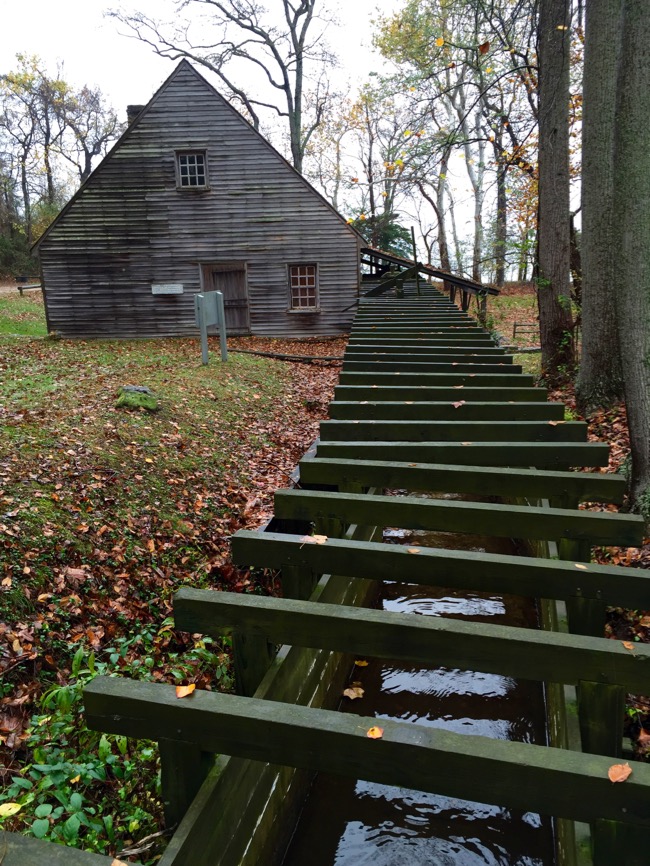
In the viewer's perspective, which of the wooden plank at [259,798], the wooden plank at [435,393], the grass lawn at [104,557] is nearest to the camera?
the wooden plank at [259,798]

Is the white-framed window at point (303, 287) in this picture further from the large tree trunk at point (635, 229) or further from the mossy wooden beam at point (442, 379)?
the large tree trunk at point (635, 229)

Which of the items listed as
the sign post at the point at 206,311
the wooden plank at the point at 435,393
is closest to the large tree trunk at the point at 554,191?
the wooden plank at the point at 435,393

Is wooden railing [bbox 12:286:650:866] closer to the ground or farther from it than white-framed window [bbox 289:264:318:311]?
closer to the ground

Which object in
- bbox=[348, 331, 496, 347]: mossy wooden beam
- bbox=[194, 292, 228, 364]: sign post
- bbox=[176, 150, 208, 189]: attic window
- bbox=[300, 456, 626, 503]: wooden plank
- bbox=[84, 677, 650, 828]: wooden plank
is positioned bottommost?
bbox=[84, 677, 650, 828]: wooden plank

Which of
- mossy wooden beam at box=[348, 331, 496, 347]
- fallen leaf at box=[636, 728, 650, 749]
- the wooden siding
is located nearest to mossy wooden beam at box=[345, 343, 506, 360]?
mossy wooden beam at box=[348, 331, 496, 347]

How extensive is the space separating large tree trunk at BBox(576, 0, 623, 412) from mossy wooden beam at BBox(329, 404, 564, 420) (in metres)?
2.98

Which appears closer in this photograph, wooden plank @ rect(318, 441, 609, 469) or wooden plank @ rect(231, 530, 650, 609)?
wooden plank @ rect(231, 530, 650, 609)

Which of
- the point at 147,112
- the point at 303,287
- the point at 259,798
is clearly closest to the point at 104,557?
the point at 259,798

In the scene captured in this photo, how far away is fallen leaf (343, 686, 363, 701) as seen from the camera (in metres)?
4.38

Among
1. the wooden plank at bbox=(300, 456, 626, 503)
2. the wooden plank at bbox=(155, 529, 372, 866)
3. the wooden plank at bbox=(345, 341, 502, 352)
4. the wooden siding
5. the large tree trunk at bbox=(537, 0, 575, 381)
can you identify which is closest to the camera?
the wooden plank at bbox=(155, 529, 372, 866)

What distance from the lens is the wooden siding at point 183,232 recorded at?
19.6 meters

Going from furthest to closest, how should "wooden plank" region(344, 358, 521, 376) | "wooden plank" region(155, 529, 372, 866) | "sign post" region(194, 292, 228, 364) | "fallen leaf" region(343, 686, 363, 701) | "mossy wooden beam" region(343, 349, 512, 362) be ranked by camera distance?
"sign post" region(194, 292, 228, 364), "mossy wooden beam" region(343, 349, 512, 362), "wooden plank" region(344, 358, 521, 376), "fallen leaf" region(343, 686, 363, 701), "wooden plank" region(155, 529, 372, 866)

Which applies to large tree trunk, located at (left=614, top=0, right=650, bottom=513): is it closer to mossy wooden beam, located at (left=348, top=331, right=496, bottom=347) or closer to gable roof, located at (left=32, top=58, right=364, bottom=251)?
mossy wooden beam, located at (left=348, top=331, right=496, bottom=347)

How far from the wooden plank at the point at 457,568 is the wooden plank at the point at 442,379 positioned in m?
3.14
